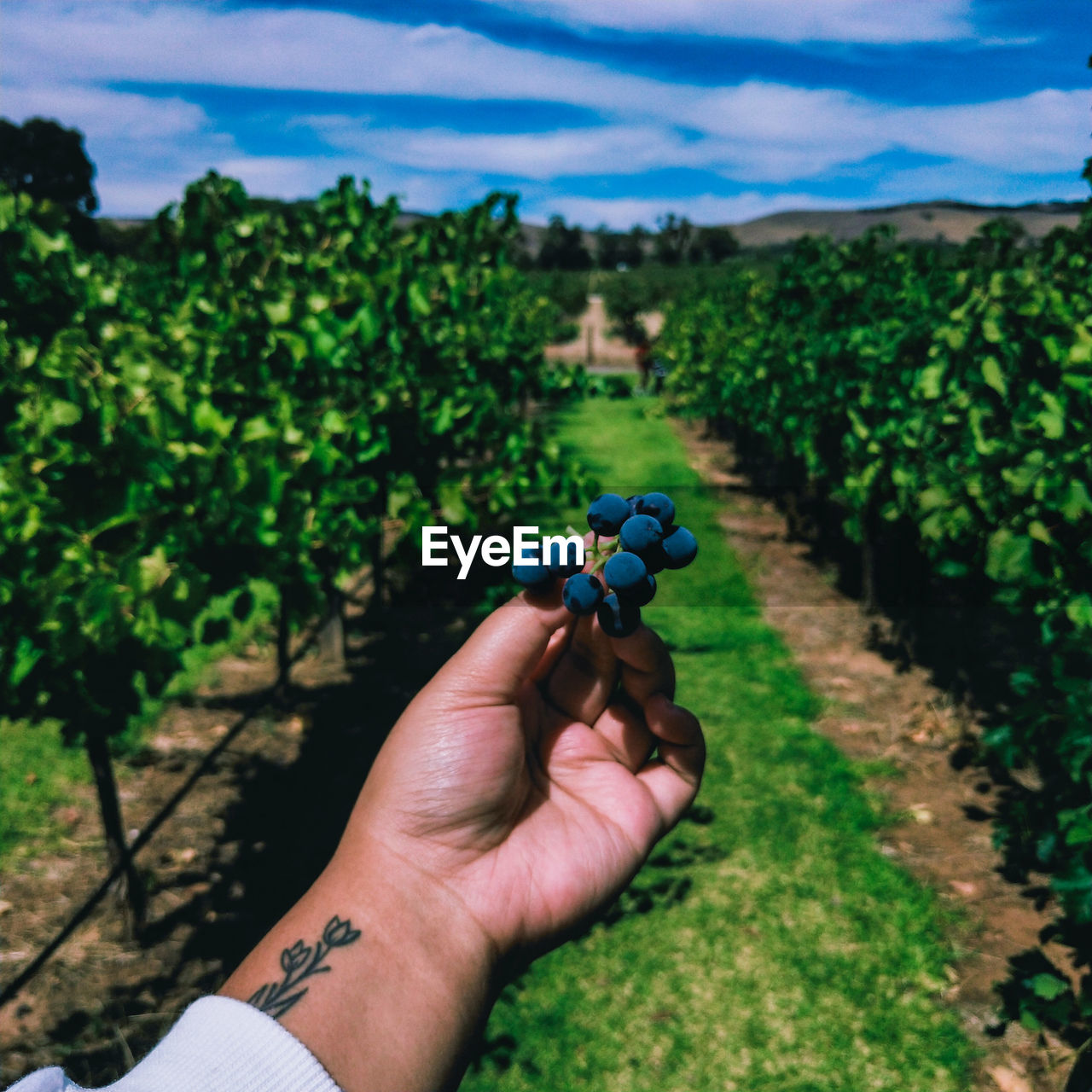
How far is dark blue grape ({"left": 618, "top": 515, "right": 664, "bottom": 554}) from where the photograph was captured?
148 centimetres

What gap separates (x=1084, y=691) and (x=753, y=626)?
5.82m

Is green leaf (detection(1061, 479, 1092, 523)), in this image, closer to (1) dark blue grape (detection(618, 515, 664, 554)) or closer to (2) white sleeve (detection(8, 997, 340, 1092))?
(1) dark blue grape (detection(618, 515, 664, 554))

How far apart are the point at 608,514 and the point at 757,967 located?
3575 mm

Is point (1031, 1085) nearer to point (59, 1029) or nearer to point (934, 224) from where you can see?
point (59, 1029)

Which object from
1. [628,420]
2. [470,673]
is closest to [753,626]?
[470,673]

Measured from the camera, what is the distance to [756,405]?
10867 mm

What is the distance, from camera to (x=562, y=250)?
8606 cm

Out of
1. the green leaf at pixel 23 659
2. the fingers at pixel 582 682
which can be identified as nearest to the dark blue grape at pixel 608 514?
the fingers at pixel 582 682

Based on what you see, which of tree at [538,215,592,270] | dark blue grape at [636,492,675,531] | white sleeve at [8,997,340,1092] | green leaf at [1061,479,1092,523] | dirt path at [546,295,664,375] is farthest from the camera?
tree at [538,215,592,270]

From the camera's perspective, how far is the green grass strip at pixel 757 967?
3.64 meters

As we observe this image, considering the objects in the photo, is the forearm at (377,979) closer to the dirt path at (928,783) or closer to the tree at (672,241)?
the dirt path at (928,783)

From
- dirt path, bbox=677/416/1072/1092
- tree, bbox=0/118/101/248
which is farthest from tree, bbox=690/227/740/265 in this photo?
dirt path, bbox=677/416/1072/1092

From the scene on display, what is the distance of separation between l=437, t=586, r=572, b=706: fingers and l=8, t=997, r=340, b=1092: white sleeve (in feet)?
2.41

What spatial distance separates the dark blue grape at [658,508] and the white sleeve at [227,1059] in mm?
1155
